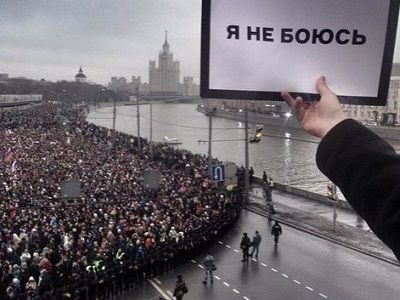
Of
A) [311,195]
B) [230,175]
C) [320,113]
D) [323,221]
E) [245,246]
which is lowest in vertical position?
[311,195]

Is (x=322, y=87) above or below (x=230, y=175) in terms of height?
above

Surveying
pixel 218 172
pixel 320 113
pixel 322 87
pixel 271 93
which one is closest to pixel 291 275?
pixel 218 172

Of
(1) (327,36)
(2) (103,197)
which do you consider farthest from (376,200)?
(2) (103,197)

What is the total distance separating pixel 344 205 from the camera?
2628 cm

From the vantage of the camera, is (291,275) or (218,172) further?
(218,172)

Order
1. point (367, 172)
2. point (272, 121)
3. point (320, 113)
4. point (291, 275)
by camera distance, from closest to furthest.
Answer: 1. point (367, 172)
2. point (320, 113)
3. point (291, 275)
4. point (272, 121)

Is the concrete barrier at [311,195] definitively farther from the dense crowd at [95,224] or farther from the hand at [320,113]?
the hand at [320,113]

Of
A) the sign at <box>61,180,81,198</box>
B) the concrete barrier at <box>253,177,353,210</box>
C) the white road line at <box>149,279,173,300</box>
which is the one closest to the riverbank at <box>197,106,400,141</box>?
the concrete barrier at <box>253,177,353,210</box>

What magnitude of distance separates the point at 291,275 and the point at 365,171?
1431cm

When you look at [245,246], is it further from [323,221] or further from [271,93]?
[271,93]

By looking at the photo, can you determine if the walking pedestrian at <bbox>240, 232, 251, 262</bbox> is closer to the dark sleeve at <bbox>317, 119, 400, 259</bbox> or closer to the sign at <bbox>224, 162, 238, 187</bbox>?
the sign at <bbox>224, 162, 238, 187</bbox>

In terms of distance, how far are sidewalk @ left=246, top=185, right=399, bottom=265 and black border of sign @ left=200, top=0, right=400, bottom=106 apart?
14.5 meters

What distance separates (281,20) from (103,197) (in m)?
18.6

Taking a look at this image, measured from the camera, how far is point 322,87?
2.13 m
